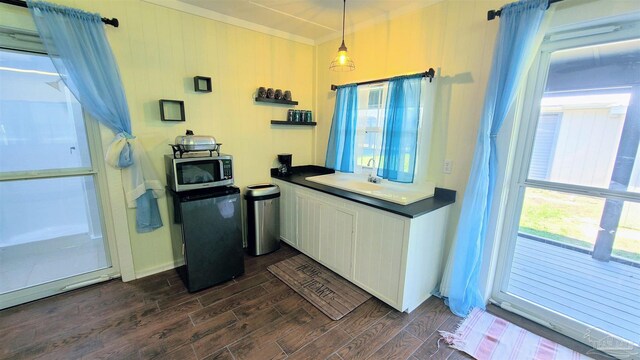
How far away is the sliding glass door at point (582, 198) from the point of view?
160 centimetres

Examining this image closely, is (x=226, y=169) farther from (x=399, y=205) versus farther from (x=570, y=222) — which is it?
(x=570, y=222)

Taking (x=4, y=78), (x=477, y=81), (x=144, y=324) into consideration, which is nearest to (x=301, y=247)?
(x=144, y=324)

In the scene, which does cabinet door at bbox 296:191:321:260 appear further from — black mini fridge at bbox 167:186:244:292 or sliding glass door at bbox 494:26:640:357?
sliding glass door at bbox 494:26:640:357

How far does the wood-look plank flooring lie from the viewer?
1696 mm

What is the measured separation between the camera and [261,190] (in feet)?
9.44

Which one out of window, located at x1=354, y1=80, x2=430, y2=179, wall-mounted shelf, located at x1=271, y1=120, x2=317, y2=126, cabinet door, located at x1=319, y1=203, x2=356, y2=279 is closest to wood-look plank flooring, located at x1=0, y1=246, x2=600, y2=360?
cabinet door, located at x1=319, y1=203, x2=356, y2=279

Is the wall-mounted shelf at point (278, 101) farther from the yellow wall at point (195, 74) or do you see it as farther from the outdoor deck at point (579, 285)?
the outdoor deck at point (579, 285)

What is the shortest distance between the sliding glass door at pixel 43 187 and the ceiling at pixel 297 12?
1185mm

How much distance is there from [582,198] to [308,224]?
7.36 feet

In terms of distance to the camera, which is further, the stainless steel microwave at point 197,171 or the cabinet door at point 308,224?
the cabinet door at point 308,224

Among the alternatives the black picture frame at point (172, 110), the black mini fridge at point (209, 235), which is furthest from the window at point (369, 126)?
the black picture frame at point (172, 110)

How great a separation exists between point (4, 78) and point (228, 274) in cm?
231

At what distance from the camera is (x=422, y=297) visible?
2.20 m

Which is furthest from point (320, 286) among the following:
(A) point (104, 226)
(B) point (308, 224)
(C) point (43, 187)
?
(C) point (43, 187)
